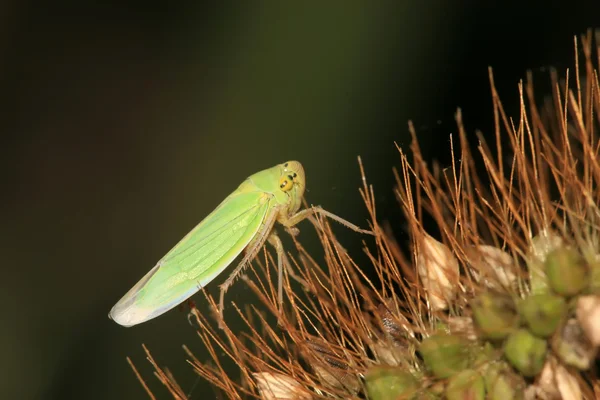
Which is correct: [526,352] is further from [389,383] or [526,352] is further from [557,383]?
[389,383]

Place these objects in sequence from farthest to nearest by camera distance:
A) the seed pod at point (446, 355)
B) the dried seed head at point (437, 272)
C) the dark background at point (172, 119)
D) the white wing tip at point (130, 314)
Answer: the dark background at point (172, 119)
the white wing tip at point (130, 314)
the dried seed head at point (437, 272)
the seed pod at point (446, 355)

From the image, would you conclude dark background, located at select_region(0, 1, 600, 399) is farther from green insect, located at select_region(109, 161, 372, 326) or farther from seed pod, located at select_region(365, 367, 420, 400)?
seed pod, located at select_region(365, 367, 420, 400)

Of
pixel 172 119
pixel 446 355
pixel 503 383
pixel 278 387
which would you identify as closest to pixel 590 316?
pixel 503 383

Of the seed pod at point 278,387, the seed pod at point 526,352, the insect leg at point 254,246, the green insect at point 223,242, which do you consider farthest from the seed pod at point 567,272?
the insect leg at point 254,246

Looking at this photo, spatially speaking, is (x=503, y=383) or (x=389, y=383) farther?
(x=389, y=383)

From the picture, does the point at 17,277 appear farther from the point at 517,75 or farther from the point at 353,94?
the point at 517,75

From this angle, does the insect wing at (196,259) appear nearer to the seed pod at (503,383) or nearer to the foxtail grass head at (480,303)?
the foxtail grass head at (480,303)
